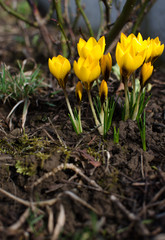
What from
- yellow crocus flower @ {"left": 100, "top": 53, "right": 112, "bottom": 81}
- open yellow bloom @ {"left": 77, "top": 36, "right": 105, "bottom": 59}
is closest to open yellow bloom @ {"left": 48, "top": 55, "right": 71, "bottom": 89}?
open yellow bloom @ {"left": 77, "top": 36, "right": 105, "bottom": 59}

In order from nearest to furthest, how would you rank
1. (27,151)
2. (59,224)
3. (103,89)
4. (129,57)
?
1. (59,224)
2. (129,57)
3. (103,89)
4. (27,151)

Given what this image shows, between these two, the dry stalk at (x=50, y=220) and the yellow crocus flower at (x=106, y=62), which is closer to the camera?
the dry stalk at (x=50, y=220)

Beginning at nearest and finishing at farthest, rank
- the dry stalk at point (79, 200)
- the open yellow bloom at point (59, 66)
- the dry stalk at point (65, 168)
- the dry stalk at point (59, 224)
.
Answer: the dry stalk at point (59, 224) < the dry stalk at point (79, 200) < the dry stalk at point (65, 168) < the open yellow bloom at point (59, 66)

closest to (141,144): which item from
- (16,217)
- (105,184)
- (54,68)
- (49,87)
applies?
(105,184)

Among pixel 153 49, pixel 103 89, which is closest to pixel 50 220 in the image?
pixel 103 89

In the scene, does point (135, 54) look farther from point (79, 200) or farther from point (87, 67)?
point (79, 200)

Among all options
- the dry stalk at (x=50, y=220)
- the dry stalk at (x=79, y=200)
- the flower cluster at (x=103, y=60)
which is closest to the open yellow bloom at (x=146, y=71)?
the flower cluster at (x=103, y=60)

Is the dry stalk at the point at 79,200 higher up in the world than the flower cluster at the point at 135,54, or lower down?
lower down

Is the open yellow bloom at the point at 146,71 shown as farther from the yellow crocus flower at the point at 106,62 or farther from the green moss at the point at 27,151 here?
the green moss at the point at 27,151
